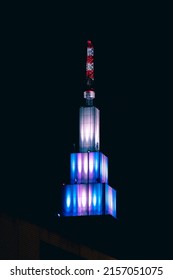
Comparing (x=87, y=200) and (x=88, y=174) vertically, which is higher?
(x=88, y=174)

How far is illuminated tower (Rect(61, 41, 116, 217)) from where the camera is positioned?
195000mm

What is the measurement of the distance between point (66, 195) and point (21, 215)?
158236mm

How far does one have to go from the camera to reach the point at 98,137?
199750mm

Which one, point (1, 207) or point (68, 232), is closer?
point (1, 207)

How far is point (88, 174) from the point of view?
198 m

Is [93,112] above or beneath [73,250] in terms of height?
above

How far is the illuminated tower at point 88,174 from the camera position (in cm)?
19500
